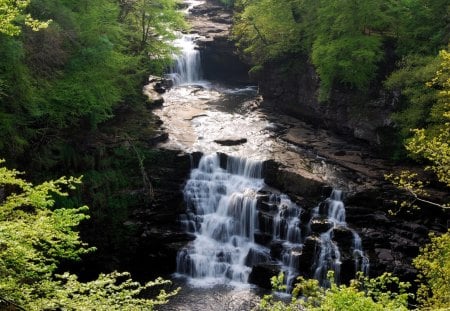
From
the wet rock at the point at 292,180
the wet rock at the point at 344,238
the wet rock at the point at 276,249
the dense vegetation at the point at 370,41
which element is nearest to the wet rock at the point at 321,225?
the wet rock at the point at 344,238

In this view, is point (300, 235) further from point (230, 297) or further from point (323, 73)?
point (323, 73)

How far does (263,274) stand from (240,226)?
334 centimetres

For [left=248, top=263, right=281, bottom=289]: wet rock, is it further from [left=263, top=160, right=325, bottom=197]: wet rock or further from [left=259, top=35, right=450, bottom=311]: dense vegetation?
[left=259, top=35, right=450, bottom=311]: dense vegetation

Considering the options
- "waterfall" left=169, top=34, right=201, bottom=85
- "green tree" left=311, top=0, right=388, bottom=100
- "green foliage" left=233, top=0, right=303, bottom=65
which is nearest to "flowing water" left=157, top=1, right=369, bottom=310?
"green tree" left=311, top=0, right=388, bottom=100

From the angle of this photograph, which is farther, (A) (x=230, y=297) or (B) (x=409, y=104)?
(B) (x=409, y=104)

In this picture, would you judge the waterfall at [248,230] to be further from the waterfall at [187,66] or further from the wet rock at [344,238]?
the waterfall at [187,66]

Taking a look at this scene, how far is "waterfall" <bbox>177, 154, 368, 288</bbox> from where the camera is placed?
22188 mm

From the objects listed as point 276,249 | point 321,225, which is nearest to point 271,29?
point 321,225

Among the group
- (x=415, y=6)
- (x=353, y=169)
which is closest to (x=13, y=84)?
(x=353, y=169)

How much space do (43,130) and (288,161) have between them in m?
13.5

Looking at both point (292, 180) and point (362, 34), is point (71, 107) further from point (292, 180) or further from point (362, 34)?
point (362, 34)

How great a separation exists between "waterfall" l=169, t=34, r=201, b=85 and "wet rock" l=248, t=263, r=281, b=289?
2215cm

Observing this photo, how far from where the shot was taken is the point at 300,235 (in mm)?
23438

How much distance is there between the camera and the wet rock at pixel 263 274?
22156 mm
